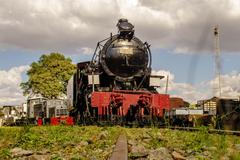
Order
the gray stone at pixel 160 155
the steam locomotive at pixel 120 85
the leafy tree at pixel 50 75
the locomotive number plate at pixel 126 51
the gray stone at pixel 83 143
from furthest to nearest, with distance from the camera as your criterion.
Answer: the leafy tree at pixel 50 75 → the locomotive number plate at pixel 126 51 → the steam locomotive at pixel 120 85 → the gray stone at pixel 83 143 → the gray stone at pixel 160 155

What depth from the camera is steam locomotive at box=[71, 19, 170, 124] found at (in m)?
17.5

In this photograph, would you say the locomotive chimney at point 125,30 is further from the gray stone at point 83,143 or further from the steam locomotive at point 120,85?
the gray stone at point 83,143

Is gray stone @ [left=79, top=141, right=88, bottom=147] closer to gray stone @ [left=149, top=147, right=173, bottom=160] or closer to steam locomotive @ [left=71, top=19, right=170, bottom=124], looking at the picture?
gray stone @ [left=149, top=147, right=173, bottom=160]

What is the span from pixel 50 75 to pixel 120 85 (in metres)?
34.8

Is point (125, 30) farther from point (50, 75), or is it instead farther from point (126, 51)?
point (50, 75)

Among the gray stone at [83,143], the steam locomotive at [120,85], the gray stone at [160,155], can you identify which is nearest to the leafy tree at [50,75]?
the steam locomotive at [120,85]

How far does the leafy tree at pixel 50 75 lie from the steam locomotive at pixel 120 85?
1208 inches

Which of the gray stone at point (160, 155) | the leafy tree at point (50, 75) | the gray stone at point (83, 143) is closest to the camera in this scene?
the gray stone at point (160, 155)

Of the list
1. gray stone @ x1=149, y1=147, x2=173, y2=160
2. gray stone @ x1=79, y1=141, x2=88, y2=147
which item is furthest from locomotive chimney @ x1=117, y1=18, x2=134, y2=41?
gray stone @ x1=149, y1=147, x2=173, y2=160

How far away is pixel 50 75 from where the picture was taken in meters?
53.0

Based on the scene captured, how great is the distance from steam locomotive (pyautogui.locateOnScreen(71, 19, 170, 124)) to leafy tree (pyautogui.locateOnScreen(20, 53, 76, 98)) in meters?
30.7

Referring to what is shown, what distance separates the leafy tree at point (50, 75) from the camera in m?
51.5

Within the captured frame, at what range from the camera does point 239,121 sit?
45.4 ft

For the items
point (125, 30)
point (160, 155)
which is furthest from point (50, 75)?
point (160, 155)
